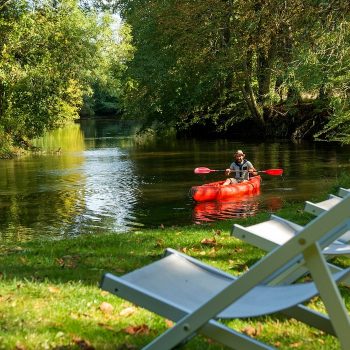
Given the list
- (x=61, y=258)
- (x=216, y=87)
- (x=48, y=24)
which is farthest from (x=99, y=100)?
(x=61, y=258)

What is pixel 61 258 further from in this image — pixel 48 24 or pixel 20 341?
pixel 48 24

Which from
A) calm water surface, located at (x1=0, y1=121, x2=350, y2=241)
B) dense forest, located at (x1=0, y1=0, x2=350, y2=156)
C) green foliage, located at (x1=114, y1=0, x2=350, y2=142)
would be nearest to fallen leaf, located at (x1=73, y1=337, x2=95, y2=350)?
calm water surface, located at (x1=0, y1=121, x2=350, y2=241)

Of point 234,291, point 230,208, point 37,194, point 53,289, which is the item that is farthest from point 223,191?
point 234,291

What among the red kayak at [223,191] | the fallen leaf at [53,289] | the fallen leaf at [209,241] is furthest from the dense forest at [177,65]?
the fallen leaf at [53,289]

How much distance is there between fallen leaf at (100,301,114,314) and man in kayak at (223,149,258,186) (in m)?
15.2

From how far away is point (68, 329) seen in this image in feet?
13.3

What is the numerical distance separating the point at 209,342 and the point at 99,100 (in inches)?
3355

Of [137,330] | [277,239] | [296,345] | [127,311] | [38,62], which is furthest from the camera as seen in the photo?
[38,62]

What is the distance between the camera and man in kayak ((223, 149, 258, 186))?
1989 centimetres

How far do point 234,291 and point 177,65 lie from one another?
2937cm

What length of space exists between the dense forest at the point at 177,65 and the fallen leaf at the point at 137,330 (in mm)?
13863

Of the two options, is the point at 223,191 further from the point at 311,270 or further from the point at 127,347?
the point at 311,270

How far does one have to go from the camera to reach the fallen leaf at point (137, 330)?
13.3 feet

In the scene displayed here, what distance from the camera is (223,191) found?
743 inches
